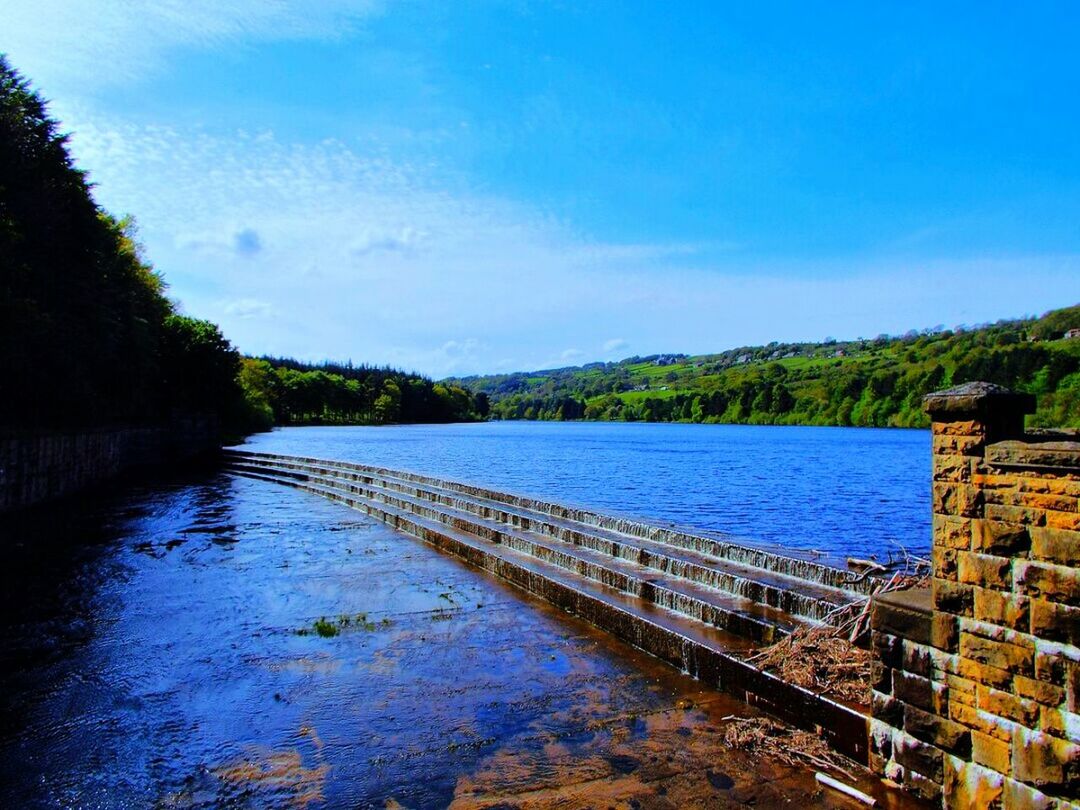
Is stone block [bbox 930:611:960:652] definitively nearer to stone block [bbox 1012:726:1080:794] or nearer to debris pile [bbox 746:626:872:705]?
stone block [bbox 1012:726:1080:794]

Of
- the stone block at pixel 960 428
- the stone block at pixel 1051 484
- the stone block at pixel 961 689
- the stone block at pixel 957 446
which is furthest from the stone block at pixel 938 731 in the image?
the stone block at pixel 960 428

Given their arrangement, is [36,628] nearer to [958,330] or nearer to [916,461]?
[916,461]

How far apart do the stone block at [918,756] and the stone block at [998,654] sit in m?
0.78

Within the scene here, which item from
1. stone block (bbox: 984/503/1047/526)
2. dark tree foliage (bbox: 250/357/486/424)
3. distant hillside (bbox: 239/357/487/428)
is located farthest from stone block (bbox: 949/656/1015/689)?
dark tree foliage (bbox: 250/357/486/424)

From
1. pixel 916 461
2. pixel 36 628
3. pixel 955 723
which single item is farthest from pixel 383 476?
pixel 916 461

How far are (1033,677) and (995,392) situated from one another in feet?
5.86

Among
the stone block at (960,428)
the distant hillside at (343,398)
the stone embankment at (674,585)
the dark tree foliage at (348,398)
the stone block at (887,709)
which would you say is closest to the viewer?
the stone block at (960,428)

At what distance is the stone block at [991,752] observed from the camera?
429 centimetres

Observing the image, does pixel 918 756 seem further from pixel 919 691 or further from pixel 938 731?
pixel 919 691

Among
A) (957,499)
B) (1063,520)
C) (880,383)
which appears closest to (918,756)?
(957,499)

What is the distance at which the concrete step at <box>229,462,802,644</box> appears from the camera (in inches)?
332

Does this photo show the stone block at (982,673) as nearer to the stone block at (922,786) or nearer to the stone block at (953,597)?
the stone block at (953,597)

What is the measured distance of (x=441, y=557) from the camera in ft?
45.5

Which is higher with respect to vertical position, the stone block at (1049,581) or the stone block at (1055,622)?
the stone block at (1049,581)
